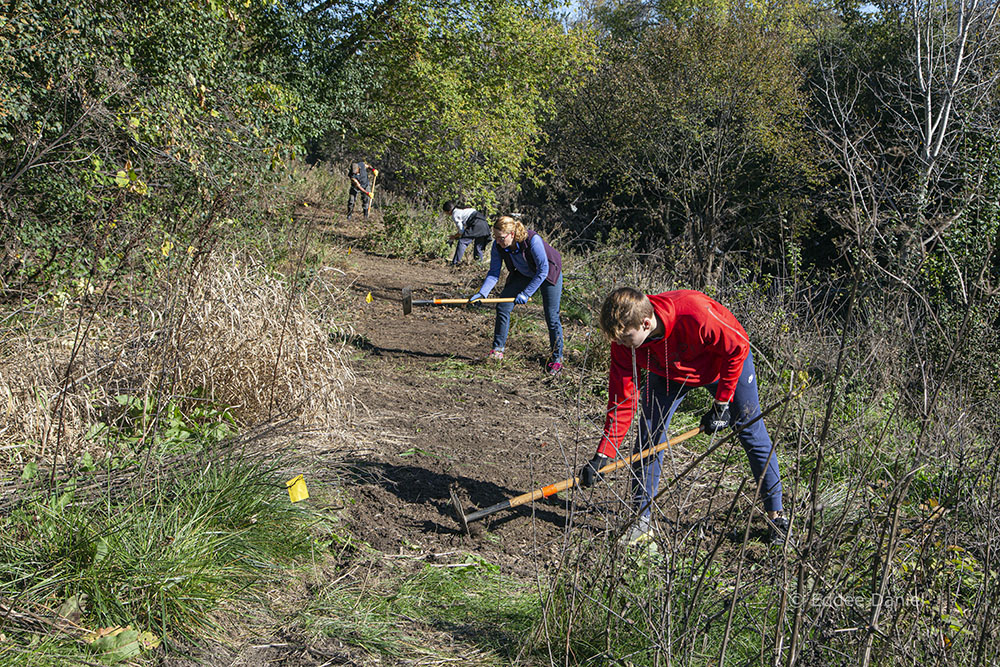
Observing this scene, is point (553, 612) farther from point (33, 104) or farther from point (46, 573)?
point (33, 104)

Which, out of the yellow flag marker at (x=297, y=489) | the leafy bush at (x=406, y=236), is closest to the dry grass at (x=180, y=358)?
the yellow flag marker at (x=297, y=489)

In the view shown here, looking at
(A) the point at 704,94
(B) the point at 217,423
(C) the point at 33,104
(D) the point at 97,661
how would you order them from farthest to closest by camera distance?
(A) the point at 704,94 → (C) the point at 33,104 → (B) the point at 217,423 → (D) the point at 97,661

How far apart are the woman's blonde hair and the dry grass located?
1957 mm

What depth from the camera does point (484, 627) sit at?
318 centimetres

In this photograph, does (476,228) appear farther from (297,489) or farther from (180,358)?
(297,489)

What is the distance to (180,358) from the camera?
4133mm

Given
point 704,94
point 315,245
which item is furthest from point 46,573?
point 704,94

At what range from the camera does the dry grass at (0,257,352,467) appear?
392 centimetres

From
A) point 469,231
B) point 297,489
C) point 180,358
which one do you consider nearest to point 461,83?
point 469,231

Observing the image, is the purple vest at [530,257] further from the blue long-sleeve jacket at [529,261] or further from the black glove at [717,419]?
the black glove at [717,419]

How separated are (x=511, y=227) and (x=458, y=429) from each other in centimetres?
204

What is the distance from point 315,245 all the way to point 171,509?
6155 millimetres

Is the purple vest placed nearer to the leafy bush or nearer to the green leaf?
the green leaf

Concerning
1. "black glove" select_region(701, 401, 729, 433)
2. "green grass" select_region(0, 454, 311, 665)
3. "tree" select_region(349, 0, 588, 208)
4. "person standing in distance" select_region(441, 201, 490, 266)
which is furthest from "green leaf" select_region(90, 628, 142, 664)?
"tree" select_region(349, 0, 588, 208)
